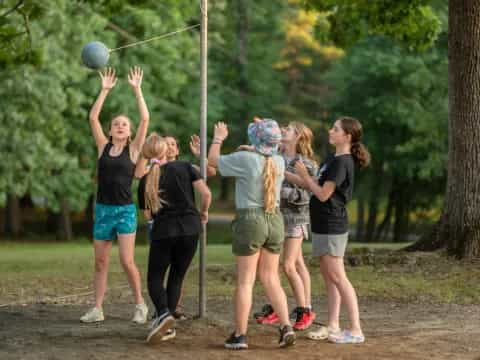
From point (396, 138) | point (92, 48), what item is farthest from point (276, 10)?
point (92, 48)

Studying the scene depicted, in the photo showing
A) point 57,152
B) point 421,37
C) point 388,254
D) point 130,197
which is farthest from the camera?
Answer: point 57,152

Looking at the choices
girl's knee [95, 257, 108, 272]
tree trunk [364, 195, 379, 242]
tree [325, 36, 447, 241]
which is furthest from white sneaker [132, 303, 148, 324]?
tree trunk [364, 195, 379, 242]

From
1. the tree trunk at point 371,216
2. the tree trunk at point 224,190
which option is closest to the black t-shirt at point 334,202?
the tree trunk at point 371,216

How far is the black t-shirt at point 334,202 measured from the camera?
24.6 ft

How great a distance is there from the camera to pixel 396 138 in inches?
1236

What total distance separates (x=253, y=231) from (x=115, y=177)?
1720 millimetres

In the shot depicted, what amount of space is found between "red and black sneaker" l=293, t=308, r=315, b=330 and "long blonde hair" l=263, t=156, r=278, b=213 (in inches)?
58.4

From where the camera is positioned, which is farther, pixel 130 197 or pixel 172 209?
pixel 130 197

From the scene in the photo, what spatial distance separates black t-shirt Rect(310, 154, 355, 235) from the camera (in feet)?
24.6

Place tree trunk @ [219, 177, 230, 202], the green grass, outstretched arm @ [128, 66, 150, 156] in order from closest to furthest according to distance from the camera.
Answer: outstretched arm @ [128, 66, 150, 156] → the green grass → tree trunk @ [219, 177, 230, 202]

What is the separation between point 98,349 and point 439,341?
9.08ft

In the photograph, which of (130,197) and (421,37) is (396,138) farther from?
(130,197)

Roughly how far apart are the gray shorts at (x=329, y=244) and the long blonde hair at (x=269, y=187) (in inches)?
22.4

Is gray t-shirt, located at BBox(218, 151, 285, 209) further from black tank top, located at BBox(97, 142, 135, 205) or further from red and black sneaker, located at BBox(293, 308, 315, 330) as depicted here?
red and black sneaker, located at BBox(293, 308, 315, 330)
